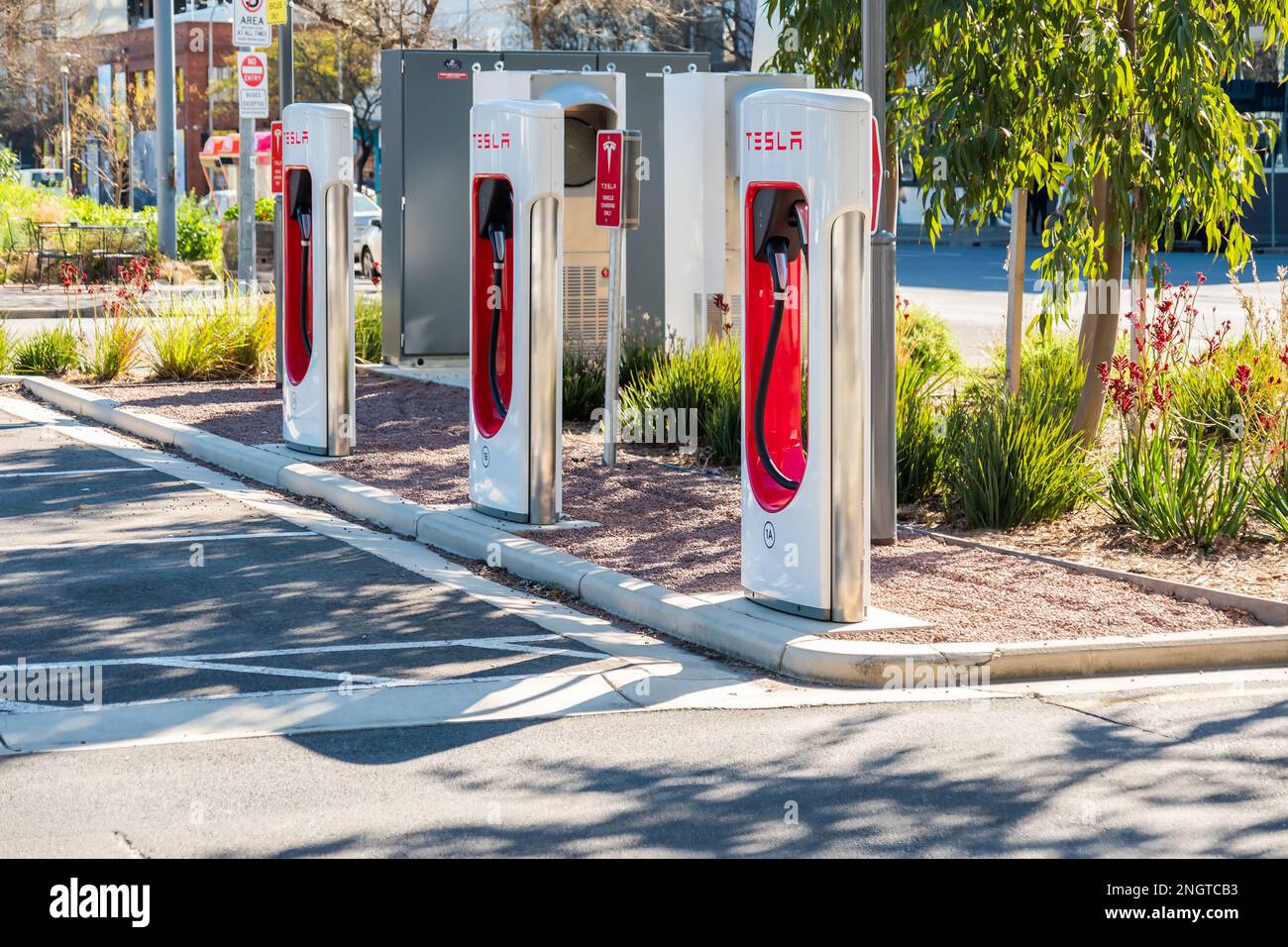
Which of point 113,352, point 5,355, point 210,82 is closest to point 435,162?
point 113,352

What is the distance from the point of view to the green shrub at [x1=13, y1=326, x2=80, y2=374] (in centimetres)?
1833

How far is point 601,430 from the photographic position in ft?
46.5

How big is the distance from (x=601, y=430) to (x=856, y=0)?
436 centimetres

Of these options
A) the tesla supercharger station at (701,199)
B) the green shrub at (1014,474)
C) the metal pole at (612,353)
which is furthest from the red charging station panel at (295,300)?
the green shrub at (1014,474)

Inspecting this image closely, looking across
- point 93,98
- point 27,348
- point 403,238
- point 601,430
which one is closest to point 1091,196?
point 601,430

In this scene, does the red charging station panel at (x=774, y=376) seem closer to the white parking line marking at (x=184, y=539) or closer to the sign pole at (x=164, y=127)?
the white parking line marking at (x=184, y=539)

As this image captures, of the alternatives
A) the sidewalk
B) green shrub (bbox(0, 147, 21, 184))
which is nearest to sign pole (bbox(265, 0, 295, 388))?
the sidewalk

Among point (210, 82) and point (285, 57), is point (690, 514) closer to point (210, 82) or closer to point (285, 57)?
point (285, 57)

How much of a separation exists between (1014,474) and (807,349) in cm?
279

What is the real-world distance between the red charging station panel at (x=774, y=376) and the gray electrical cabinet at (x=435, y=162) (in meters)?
9.34

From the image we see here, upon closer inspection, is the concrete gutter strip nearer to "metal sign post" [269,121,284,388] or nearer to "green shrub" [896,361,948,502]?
"green shrub" [896,361,948,502]

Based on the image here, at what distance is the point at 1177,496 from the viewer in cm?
972

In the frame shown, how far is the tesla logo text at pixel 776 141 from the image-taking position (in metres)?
7.77
